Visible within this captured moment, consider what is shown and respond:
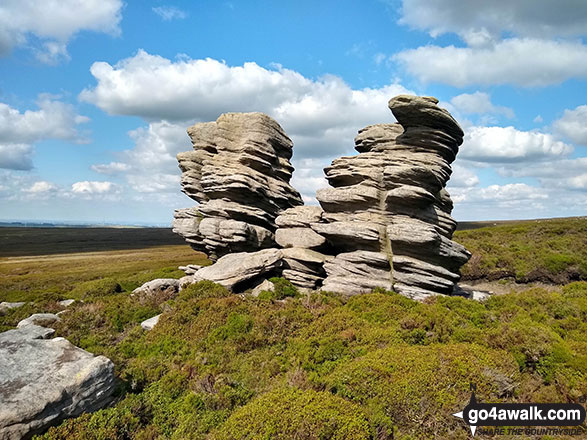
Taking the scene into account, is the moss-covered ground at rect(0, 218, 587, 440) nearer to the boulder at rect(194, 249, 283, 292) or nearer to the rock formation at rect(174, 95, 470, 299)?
the boulder at rect(194, 249, 283, 292)

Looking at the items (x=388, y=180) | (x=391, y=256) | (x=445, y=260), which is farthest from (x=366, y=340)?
(x=388, y=180)

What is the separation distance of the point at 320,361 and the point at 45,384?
37.3ft

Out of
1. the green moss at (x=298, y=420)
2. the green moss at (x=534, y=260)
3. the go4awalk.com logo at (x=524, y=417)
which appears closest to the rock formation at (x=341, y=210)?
the green moss at (x=534, y=260)

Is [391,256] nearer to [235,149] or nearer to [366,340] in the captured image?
[366,340]

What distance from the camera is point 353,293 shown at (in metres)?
25.4

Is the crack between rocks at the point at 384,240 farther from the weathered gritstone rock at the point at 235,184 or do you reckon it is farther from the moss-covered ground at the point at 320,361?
the weathered gritstone rock at the point at 235,184

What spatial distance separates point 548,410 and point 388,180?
19156mm

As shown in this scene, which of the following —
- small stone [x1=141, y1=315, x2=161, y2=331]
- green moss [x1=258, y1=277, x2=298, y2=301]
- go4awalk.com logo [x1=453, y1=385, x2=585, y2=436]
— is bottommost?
go4awalk.com logo [x1=453, y1=385, x2=585, y2=436]

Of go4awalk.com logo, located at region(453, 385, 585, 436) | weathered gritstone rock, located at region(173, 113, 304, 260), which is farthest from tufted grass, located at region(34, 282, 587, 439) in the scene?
weathered gritstone rock, located at region(173, 113, 304, 260)

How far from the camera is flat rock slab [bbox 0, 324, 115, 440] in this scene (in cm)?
962

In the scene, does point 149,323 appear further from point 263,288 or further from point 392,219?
point 392,219

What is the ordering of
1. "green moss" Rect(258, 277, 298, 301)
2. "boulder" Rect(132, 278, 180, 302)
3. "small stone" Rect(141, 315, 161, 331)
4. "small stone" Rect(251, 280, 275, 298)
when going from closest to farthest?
"small stone" Rect(141, 315, 161, 331), "green moss" Rect(258, 277, 298, 301), "small stone" Rect(251, 280, 275, 298), "boulder" Rect(132, 278, 180, 302)

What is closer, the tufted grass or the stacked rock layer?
the tufted grass

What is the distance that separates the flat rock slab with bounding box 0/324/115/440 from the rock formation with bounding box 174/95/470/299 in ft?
48.6
